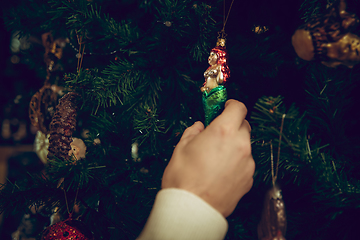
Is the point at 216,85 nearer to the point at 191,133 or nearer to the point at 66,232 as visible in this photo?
the point at 191,133

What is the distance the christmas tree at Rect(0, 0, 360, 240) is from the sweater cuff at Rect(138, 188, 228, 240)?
154mm

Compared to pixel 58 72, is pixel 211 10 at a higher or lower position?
higher

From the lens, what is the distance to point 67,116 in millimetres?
489

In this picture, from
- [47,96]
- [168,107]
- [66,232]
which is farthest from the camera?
[47,96]

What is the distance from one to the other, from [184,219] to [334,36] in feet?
1.14

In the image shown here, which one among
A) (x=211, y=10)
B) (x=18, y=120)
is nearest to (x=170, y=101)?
(x=211, y=10)

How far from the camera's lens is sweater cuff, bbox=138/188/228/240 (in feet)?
1.01

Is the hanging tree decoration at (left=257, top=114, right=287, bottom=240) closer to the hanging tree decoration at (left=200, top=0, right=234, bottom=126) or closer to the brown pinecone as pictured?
the hanging tree decoration at (left=200, top=0, right=234, bottom=126)

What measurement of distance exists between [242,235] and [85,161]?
0.39m

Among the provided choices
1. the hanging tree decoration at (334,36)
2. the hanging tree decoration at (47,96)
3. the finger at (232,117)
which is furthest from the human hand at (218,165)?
the hanging tree decoration at (47,96)

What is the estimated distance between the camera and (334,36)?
1.01 ft

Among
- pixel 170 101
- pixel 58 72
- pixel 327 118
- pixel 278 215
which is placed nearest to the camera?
pixel 278 215

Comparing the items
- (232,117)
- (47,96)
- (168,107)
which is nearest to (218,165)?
(232,117)

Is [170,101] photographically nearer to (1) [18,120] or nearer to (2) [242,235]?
(2) [242,235]
